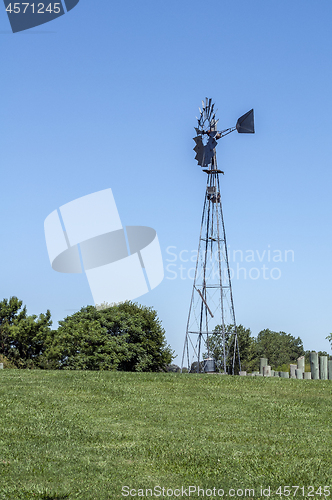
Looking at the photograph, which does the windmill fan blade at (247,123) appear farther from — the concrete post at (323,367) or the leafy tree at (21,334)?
the leafy tree at (21,334)

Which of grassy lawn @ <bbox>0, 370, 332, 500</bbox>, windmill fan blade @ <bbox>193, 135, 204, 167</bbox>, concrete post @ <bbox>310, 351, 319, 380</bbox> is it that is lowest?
grassy lawn @ <bbox>0, 370, 332, 500</bbox>

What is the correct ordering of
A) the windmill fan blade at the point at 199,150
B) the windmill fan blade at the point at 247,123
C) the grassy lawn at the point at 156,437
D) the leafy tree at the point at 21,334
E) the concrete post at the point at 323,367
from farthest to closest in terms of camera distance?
the leafy tree at the point at 21,334
the windmill fan blade at the point at 199,150
the windmill fan blade at the point at 247,123
the concrete post at the point at 323,367
the grassy lawn at the point at 156,437

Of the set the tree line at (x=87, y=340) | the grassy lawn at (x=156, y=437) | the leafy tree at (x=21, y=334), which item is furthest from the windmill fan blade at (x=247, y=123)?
the leafy tree at (x=21, y=334)

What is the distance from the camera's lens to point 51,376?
63.1 ft

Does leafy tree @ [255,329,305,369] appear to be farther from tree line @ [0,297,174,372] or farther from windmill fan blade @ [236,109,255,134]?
windmill fan blade @ [236,109,255,134]

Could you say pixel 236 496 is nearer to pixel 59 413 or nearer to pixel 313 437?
pixel 313 437

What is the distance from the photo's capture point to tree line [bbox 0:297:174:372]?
5478 centimetres

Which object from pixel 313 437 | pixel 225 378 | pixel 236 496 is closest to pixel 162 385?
pixel 225 378

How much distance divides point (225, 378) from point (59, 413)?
825 cm

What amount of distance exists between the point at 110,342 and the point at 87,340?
9.20 ft

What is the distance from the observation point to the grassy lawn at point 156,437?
8086 mm

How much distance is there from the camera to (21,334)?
59.8m

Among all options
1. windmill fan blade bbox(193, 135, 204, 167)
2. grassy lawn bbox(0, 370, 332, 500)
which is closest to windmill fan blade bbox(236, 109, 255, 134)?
windmill fan blade bbox(193, 135, 204, 167)

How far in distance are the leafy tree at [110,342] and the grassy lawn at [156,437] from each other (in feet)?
122
